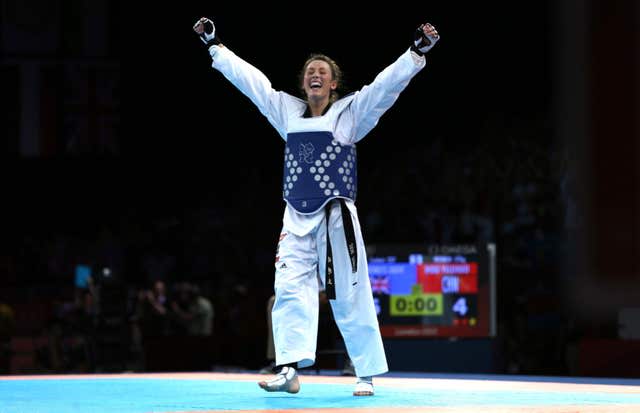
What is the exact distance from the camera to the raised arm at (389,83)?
152 inches

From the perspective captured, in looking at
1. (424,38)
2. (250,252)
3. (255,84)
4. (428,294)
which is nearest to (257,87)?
(255,84)

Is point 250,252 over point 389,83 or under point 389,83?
under

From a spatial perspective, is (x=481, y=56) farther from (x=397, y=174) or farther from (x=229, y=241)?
(x=229, y=241)

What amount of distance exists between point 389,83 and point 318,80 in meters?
0.31

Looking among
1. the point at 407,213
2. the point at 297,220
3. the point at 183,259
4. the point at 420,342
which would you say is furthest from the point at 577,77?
the point at 183,259

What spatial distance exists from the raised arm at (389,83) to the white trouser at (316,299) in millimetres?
373

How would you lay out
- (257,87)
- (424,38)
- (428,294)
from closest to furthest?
(424,38)
(257,87)
(428,294)

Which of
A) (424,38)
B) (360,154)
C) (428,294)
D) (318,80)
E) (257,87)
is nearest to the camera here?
(424,38)

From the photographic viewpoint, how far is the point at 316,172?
388 cm

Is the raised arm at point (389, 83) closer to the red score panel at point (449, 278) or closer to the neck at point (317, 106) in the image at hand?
the neck at point (317, 106)

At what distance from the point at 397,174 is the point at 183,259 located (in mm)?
6568

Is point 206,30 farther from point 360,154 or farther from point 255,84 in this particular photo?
point 360,154

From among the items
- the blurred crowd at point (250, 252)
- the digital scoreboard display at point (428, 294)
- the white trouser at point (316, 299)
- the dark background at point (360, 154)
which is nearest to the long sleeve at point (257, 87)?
the white trouser at point (316, 299)

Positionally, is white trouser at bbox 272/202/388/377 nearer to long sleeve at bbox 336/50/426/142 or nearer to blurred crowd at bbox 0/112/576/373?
long sleeve at bbox 336/50/426/142
